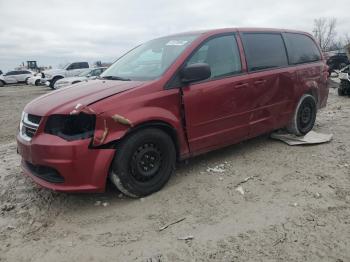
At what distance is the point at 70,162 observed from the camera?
336 centimetres

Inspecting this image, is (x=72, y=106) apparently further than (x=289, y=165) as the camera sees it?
No

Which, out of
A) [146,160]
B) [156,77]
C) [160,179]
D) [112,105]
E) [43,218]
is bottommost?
[43,218]

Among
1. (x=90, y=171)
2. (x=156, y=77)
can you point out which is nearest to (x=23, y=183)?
(x=90, y=171)

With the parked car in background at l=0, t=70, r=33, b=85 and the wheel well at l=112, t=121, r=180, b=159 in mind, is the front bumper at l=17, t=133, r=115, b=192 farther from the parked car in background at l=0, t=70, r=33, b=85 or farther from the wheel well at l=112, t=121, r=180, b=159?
the parked car in background at l=0, t=70, r=33, b=85

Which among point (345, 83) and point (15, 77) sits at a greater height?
point (15, 77)

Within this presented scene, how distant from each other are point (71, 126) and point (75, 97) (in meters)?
0.37

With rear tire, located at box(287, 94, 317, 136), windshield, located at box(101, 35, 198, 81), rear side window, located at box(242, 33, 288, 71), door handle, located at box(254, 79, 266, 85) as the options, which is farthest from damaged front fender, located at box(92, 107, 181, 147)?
rear tire, located at box(287, 94, 317, 136)

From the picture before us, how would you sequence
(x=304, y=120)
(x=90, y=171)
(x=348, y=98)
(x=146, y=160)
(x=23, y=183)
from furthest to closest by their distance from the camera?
(x=348, y=98), (x=304, y=120), (x=23, y=183), (x=146, y=160), (x=90, y=171)

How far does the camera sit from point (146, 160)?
3.80 metres

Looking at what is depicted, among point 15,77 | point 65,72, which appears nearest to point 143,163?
Result: point 65,72

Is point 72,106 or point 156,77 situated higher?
point 156,77

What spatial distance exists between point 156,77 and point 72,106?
1.02m

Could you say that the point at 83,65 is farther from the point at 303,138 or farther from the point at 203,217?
the point at 203,217

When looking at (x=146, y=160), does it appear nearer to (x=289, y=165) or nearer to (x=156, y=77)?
(x=156, y=77)
